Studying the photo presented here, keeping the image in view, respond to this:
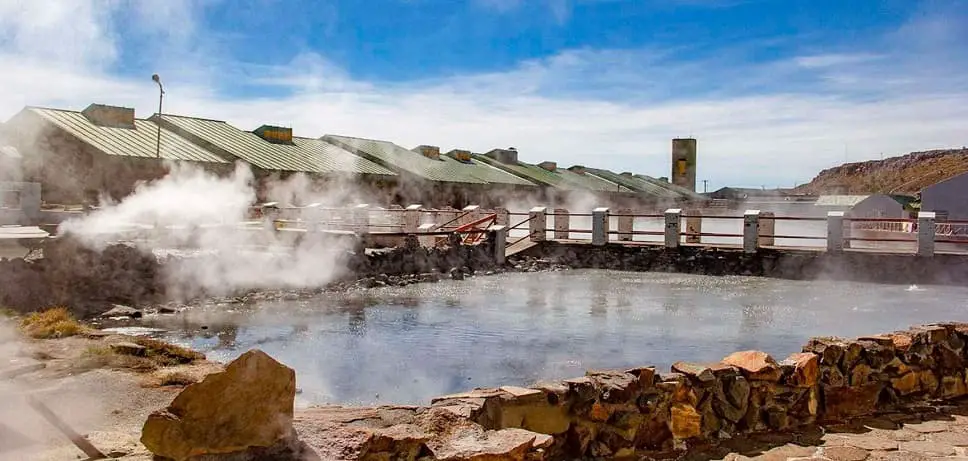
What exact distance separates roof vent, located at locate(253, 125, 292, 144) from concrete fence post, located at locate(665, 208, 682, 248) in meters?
17.4

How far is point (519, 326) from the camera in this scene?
10555 millimetres

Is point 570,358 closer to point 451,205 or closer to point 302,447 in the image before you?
point 302,447

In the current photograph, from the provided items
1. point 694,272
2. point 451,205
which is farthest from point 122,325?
point 451,205

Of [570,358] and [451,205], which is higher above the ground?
[451,205]

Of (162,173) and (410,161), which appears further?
(410,161)

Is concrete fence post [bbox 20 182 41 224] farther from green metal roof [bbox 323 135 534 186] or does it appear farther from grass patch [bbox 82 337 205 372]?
green metal roof [bbox 323 135 534 186]

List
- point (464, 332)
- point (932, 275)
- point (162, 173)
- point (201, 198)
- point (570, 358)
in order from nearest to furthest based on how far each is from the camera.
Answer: point (570, 358) → point (464, 332) → point (932, 275) → point (201, 198) → point (162, 173)

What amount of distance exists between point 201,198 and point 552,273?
9.57m

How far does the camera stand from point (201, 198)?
19.9 meters

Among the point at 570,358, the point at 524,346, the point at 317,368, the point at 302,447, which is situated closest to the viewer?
the point at 302,447

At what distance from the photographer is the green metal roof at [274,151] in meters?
26.4

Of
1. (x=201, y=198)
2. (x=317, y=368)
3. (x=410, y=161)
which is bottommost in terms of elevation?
(x=317, y=368)

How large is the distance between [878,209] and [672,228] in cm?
1263

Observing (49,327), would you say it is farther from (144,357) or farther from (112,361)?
(112,361)
